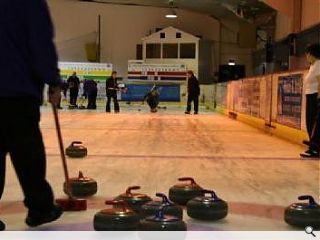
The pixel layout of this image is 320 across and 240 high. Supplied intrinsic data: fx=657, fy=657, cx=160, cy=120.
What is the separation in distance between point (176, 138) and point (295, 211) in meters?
8.07

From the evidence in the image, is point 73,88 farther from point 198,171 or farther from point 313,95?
point 198,171

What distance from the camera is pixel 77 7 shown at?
3800cm

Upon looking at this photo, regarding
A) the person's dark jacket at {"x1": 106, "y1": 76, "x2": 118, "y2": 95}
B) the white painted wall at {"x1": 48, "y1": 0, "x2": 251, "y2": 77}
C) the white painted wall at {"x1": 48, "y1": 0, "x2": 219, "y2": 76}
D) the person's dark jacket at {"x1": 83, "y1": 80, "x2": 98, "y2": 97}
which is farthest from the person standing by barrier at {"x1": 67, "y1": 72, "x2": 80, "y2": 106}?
the white painted wall at {"x1": 48, "y1": 0, "x2": 219, "y2": 76}

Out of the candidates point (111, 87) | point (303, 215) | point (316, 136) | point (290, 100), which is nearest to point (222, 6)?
point (111, 87)

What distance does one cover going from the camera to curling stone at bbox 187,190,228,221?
4305mm

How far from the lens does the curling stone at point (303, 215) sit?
4059 millimetres

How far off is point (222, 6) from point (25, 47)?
96.9 ft

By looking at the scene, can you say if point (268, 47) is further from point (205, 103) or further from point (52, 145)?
point (52, 145)

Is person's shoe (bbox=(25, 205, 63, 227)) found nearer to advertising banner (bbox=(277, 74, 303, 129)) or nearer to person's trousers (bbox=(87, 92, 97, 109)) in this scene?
advertising banner (bbox=(277, 74, 303, 129))

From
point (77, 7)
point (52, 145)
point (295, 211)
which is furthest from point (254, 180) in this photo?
point (77, 7)

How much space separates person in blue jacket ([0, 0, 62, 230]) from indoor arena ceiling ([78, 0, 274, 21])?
1020 inches

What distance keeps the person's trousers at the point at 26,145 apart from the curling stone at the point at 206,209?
1047mm

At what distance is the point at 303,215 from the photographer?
4098mm

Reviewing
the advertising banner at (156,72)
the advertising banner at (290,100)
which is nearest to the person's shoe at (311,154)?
the advertising banner at (290,100)
